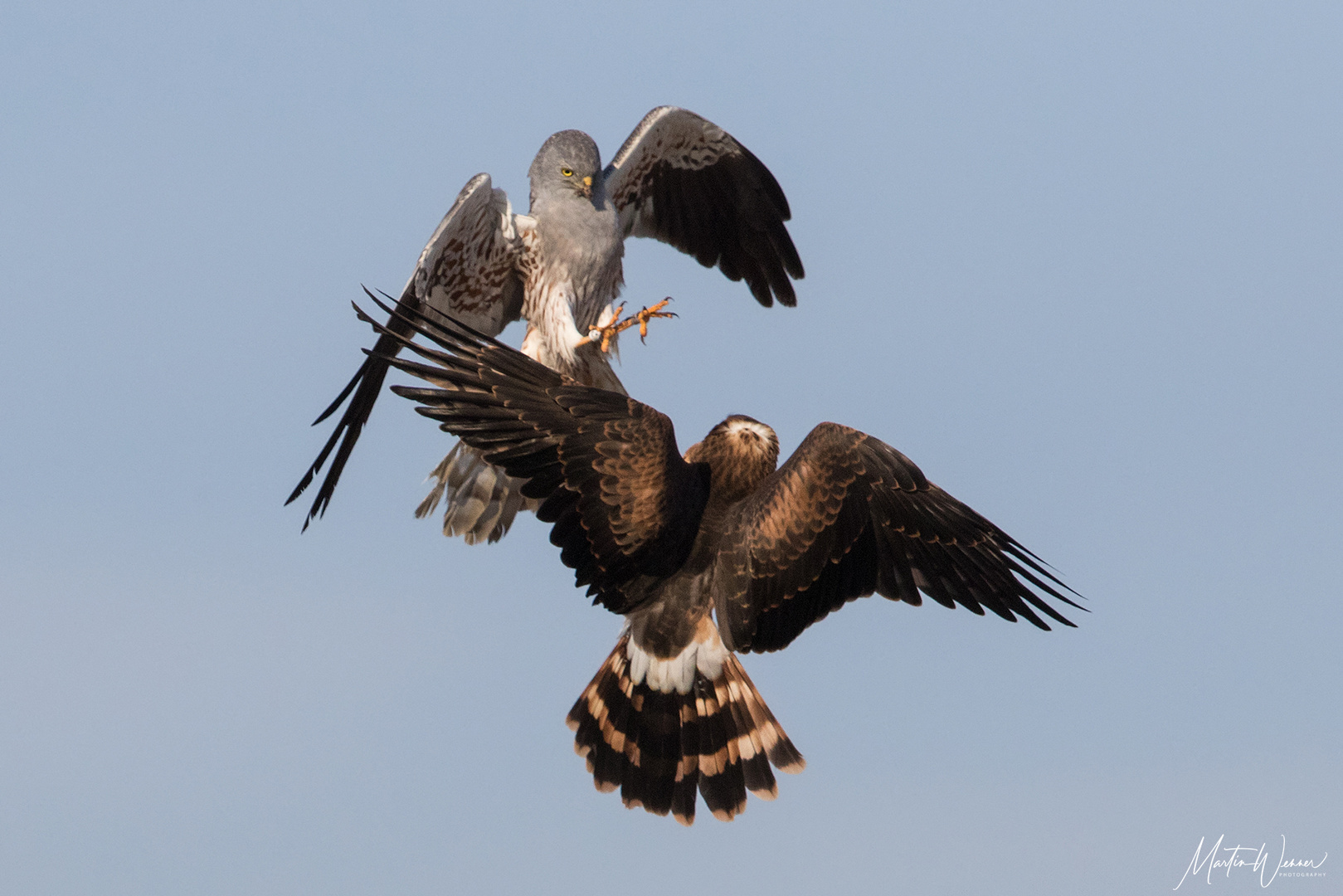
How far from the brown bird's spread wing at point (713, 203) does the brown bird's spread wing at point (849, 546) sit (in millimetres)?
2579

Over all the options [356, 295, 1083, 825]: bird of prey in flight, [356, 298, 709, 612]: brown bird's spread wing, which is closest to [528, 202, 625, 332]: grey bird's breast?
[356, 295, 1083, 825]: bird of prey in flight

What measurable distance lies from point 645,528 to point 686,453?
902mm

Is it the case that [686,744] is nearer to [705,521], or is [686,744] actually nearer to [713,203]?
[705,521]

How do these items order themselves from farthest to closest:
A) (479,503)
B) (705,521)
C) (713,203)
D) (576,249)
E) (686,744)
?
(713,203), (576,249), (479,503), (686,744), (705,521)

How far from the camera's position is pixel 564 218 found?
7.95 meters

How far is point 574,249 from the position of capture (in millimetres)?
7902

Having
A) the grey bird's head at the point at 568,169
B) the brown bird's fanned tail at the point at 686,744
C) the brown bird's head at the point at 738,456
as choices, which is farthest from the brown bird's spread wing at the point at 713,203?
the brown bird's fanned tail at the point at 686,744

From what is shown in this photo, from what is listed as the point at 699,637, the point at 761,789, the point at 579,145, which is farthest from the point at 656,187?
the point at 761,789

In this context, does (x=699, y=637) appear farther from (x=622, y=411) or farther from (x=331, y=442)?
(x=331, y=442)

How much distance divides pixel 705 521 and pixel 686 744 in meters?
1.26

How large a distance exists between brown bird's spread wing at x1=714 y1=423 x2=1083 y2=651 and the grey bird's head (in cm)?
232

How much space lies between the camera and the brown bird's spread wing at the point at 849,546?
6.24 m

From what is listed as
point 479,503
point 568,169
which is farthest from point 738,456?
point 568,169

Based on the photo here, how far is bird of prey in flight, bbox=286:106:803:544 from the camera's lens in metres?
7.63
